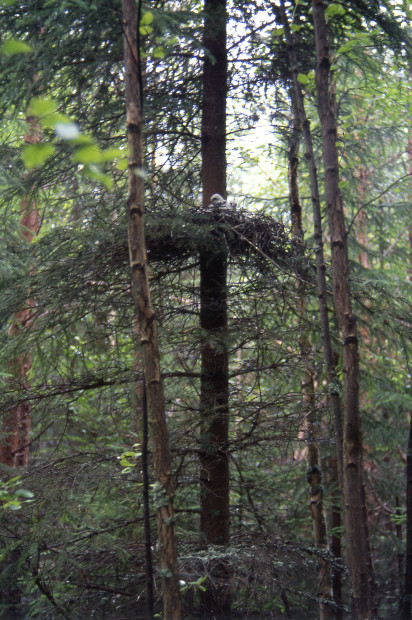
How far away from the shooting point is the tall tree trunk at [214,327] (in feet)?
17.0

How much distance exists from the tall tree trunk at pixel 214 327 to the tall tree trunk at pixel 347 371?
187 centimetres

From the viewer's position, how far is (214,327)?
19.0 ft

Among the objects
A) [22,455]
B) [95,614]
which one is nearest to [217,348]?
[95,614]

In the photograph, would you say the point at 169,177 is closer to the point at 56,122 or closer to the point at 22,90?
the point at 22,90

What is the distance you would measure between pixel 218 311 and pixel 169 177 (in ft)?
6.24

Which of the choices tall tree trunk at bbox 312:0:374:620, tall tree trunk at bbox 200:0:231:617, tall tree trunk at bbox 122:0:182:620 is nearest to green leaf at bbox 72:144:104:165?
tall tree trunk at bbox 122:0:182:620

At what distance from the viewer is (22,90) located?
5.55 metres

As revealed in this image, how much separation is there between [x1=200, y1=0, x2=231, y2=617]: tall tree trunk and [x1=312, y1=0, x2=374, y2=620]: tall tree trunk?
Answer: 6.12ft

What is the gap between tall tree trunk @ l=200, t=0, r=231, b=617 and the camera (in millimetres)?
5188

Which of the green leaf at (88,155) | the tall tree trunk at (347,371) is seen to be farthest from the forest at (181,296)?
the green leaf at (88,155)

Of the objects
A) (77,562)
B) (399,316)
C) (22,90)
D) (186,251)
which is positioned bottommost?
(77,562)

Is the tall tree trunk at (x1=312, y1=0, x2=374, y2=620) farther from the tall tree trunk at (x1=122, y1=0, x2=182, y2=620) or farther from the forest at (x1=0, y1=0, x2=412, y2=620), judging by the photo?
the tall tree trunk at (x1=122, y1=0, x2=182, y2=620)

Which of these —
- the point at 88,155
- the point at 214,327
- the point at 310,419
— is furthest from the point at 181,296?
the point at 88,155

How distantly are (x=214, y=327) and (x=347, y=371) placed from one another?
9.17 feet
